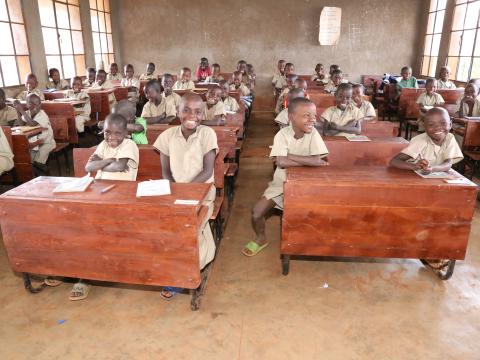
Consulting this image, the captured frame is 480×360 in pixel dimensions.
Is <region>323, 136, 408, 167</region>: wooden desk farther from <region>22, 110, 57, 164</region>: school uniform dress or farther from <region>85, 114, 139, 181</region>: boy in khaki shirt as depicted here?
<region>22, 110, 57, 164</region>: school uniform dress

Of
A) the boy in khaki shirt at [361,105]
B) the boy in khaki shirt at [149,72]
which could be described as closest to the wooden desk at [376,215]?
the boy in khaki shirt at [361,105]

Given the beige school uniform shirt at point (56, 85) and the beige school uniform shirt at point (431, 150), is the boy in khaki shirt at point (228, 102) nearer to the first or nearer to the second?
the beige school uniform shirt at point (431, 150)

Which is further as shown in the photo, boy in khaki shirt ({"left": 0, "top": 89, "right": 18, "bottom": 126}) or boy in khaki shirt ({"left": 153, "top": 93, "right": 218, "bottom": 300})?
boy in khaki shirt ({"left": 0, "top": 89, "right": 18, "bottom": 126})

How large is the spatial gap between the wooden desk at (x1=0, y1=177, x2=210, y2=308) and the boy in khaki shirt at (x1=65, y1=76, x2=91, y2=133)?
3133mm

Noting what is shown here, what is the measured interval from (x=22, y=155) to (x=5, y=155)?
0.24 m

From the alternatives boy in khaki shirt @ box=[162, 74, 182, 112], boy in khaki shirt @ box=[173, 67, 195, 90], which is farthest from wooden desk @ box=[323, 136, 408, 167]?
boy in khaki shirt @ box=[173, 67, 195, 90]

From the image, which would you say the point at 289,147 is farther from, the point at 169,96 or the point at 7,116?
the point at 7,116

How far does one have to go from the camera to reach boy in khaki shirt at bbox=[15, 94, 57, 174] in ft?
13.2

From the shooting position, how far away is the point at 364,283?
242 cm

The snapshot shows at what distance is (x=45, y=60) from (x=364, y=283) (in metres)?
6.88

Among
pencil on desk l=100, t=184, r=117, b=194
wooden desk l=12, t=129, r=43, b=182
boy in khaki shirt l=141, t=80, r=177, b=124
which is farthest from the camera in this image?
boy in khaki shirt l=141, t=80, r=177, b=124

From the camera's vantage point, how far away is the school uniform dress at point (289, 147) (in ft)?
8.52

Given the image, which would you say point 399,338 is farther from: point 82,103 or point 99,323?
point 82,103

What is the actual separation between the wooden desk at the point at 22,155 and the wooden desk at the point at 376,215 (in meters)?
2.54
